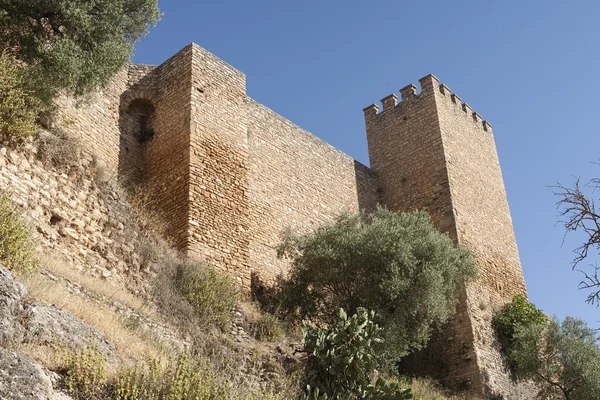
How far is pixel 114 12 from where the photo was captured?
39.6 ft

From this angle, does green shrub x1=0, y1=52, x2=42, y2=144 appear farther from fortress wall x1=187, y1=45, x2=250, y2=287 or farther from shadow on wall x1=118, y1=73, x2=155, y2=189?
fortress wall x1=187, y1=45, x2=250, y2=287

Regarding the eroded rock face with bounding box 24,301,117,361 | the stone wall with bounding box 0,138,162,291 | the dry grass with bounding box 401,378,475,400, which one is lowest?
the dry grass with bounding box 401,378,475,400

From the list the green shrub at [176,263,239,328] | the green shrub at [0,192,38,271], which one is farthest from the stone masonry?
the green shrub at [0,192,38,271]

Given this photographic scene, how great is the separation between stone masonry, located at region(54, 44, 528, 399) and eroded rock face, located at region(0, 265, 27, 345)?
5860mm

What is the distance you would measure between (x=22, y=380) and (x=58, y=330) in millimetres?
1137

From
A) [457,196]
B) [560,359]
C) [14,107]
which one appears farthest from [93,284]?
[457,196]

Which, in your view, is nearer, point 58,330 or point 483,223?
point 58,330

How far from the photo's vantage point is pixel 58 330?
676 centimetres

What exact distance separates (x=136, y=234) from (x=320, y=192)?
7.54m

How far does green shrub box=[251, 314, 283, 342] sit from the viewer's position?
38.5 ft

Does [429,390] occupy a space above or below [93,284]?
below

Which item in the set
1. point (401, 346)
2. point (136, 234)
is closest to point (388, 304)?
point (401, 346)

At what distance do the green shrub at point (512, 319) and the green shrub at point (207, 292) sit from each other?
8028 millimetres

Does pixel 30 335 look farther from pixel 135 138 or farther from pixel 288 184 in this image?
pixel 288 184
